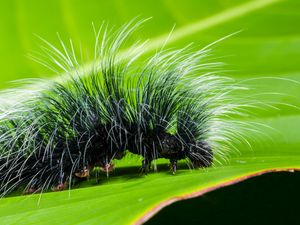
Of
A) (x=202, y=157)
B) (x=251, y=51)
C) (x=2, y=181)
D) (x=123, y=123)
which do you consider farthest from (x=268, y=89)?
(x=2, y=181)

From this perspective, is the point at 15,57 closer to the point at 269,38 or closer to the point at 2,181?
the point at 2,181

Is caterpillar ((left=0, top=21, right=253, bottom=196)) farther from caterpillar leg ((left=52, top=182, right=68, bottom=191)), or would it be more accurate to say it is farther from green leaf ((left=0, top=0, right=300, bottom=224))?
green leaf ((left=0, top=0, right=300, bottom=224))

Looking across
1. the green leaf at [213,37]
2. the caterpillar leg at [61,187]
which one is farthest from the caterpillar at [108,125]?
the green leaf at [213,37]

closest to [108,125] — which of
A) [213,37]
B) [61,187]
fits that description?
[61,187]

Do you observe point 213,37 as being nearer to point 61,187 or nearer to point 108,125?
point 108,125

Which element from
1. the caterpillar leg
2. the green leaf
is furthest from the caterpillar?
the green leaf

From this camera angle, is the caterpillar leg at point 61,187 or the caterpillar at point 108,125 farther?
the caterpillar at point 108,125

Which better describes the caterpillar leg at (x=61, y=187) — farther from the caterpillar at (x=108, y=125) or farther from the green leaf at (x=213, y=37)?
the green leaf at (x=213, y=37)

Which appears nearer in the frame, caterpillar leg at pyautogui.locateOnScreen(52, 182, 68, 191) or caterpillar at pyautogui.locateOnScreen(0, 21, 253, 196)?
caterpillar leg at pyautogui.locateOnScreen(52, 182, 68, 191)
